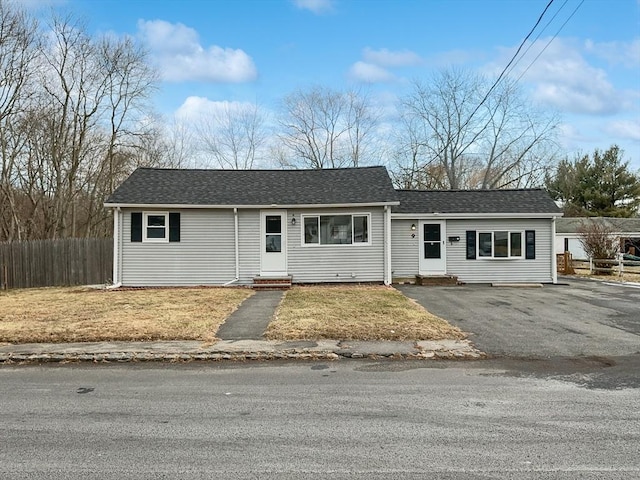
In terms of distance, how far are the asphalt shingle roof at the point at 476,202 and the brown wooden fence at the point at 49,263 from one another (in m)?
11.8

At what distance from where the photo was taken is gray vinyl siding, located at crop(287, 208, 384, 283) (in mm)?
16547

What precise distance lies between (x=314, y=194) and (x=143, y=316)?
27.3 ft

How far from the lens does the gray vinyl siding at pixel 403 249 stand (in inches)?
693

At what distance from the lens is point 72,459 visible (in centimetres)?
373

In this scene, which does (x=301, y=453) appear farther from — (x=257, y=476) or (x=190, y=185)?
(x=190, y=185)

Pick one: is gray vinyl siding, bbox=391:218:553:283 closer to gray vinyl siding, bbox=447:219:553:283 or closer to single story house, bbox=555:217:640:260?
gray vinyl siding, bbox=447:219:553:283

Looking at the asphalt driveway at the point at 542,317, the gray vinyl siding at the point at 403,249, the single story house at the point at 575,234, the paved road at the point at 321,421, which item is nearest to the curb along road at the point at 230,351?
the paved road at the point at 321,421

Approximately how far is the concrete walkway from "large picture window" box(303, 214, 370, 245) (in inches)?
140

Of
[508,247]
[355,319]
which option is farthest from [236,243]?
[508,247]

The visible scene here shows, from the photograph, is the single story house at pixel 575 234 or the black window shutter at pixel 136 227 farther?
the single story house at pixel 575 234

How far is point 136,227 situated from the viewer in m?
16.4

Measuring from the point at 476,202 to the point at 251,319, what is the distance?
11.7 meters

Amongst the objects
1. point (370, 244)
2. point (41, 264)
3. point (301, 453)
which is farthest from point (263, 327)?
point (41, 264)

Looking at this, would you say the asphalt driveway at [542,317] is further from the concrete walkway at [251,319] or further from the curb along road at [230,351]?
the concrete walkway at [251,319]
